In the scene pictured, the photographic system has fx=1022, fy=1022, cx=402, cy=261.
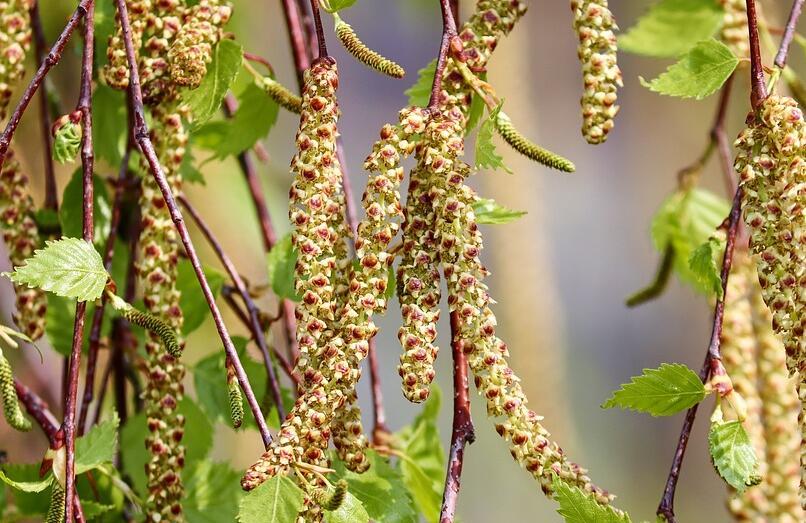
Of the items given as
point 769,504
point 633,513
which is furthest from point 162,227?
point 633,513

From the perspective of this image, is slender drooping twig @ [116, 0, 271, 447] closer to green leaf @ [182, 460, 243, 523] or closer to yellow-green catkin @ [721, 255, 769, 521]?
green leaf @ [182, 460, 243, 523]

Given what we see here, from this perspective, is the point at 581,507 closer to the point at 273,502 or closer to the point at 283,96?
the point at 273,502

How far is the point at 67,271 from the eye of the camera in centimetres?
58

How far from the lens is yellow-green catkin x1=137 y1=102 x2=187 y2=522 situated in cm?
64

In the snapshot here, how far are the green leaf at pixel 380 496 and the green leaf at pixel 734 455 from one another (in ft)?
0.70

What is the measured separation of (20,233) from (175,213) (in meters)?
0.21

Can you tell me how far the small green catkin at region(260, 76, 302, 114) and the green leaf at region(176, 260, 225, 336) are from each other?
0.18 metres

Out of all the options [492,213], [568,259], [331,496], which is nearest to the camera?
[331,496]

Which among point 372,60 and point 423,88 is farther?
point 423,88

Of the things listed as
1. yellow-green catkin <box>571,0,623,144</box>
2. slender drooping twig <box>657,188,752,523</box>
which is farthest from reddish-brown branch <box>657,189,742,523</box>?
yellow-green catkin <box>571,0,623,144</box>

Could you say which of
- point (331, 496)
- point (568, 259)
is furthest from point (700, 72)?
point (568, 259)

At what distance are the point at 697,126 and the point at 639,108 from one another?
52 centimetres

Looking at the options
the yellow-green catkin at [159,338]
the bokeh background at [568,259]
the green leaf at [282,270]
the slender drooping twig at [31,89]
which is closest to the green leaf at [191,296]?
the green leaf at [282,270]

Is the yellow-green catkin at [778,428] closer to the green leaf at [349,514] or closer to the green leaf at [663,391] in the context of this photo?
the green leaf at [663,391]
